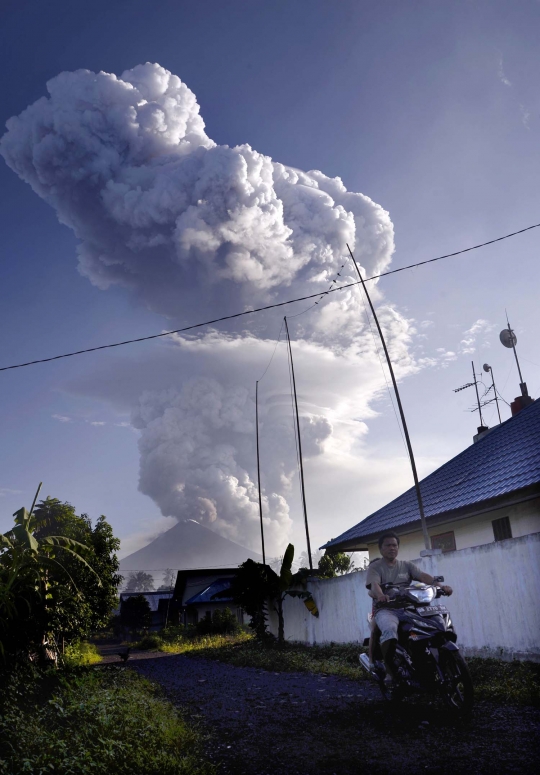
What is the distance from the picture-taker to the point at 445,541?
15.6 meters

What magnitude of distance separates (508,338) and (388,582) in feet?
51.5

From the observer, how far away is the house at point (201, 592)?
129ft

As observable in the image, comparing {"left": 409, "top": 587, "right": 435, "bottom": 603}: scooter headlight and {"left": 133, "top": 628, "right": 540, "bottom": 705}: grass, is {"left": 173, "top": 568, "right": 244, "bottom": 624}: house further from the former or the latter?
{"left": 409, "top": 587, "right": 435, "bottom": 603}: scooter headlight

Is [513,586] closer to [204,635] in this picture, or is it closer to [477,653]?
Result: [477,653]

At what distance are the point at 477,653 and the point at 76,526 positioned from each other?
49.5 ft

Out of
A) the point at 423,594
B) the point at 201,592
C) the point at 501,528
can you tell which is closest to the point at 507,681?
the point at 423,594

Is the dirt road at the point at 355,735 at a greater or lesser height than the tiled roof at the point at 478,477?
lesser

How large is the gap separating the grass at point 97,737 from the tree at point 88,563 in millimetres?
6198

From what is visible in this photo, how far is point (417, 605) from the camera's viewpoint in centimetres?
741

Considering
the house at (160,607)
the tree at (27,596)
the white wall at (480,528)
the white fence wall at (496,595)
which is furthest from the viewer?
the house at (160,607)

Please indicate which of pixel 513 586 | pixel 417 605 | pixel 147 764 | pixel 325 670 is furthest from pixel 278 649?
pixel 147 764

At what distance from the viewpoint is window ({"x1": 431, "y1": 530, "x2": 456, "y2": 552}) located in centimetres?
1531

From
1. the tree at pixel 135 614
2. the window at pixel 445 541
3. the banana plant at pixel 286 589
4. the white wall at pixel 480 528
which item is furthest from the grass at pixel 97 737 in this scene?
the tree at pixel 135 614

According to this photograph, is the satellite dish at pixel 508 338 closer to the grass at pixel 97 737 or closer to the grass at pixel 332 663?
the grass at pixel 332 663
